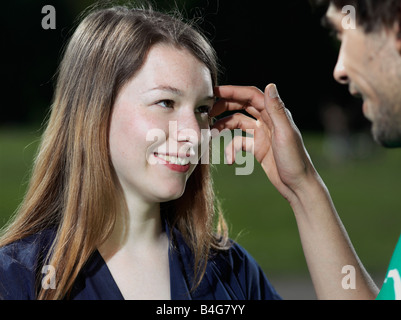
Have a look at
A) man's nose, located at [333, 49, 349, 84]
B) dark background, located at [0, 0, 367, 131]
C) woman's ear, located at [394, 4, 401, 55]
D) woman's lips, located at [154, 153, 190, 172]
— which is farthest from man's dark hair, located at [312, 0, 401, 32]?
dark background, located at [0, 0, 367, 131]

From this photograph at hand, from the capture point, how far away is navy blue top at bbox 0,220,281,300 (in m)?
2.23

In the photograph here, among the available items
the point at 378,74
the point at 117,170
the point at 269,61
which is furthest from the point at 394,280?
the point at 269,61

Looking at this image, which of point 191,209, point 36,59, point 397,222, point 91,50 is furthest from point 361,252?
point 36,59

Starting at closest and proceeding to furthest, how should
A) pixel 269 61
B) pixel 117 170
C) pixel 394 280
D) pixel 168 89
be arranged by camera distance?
1. pixel 394 280
2. pixel 168 89
3. pixel 117 170
4. pixel 269 61

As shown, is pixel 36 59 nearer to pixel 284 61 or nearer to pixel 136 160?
→ pixel 284 61

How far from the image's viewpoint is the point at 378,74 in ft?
6.35

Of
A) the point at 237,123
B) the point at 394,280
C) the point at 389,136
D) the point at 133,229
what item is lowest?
the point at 394,280

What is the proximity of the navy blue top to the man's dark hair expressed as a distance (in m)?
1.18

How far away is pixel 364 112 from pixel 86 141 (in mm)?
1039

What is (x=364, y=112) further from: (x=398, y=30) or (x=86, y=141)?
(x=86, y=141)

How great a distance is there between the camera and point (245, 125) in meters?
2.71

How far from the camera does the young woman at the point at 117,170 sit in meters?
2.34

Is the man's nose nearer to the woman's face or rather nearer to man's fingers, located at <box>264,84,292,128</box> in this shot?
man's fingers, located at <box>264,84,292,128</box>

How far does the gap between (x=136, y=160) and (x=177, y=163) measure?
6.1 inches
